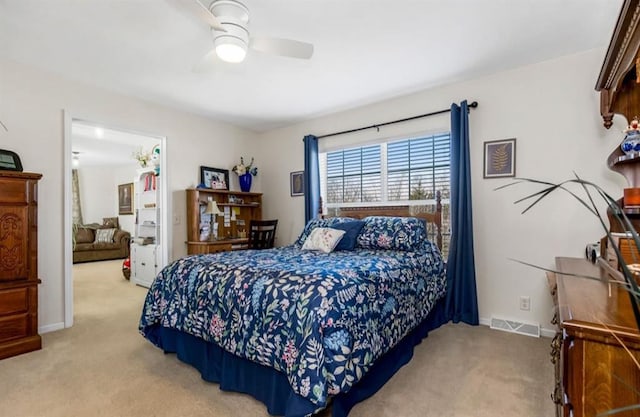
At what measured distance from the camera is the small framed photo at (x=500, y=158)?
3020 millimetres

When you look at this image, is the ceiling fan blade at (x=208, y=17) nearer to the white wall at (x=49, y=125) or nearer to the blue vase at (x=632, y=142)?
the white wall at (x=49, y=125)

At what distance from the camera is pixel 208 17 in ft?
5.96

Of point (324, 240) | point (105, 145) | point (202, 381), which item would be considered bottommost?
point (202, 381)

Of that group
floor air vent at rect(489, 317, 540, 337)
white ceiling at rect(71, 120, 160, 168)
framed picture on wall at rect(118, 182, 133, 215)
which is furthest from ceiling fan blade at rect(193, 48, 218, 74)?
framed picture on wall at rect(118, 182, 133, 215)

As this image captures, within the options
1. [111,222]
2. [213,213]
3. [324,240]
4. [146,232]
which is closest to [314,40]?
[324,240]

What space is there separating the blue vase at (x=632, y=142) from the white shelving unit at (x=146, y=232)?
16.1 feet

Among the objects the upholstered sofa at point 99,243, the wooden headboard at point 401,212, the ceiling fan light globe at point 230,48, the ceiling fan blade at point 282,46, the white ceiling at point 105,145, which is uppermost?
the white ceiling at point 105,145

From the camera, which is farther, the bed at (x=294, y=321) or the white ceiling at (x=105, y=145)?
the white ceiling at (x=105, y=145)

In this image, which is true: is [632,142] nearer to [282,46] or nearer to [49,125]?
[282,46]

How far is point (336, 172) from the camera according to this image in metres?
4.37

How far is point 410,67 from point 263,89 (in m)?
1.55

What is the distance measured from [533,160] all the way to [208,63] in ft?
9.56

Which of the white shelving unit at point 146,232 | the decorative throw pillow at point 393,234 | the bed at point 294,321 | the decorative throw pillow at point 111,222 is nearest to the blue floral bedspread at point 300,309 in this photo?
the bed at point 294,321

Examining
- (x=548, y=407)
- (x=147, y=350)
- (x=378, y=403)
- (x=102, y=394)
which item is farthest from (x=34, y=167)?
(x=548, y=407)
